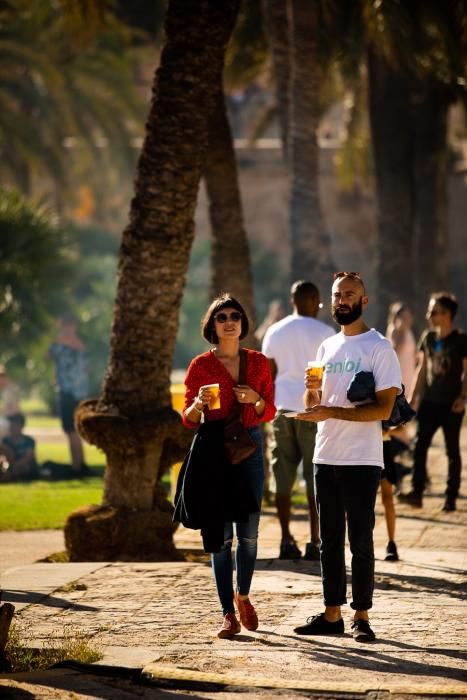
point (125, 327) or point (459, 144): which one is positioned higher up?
point (459, 144)

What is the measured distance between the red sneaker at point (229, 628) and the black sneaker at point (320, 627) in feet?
1.08

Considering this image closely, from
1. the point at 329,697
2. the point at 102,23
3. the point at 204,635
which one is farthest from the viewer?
the point at 102,23

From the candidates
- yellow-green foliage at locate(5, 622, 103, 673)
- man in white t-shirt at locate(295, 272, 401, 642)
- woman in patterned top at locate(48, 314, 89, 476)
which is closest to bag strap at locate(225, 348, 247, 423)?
man in white t-shirt at locate(295, 272, 401, 642)

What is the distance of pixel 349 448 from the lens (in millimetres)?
7148

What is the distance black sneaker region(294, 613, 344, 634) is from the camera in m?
7.28

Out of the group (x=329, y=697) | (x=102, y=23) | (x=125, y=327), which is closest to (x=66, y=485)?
(x=125, y=327)

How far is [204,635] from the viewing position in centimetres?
723

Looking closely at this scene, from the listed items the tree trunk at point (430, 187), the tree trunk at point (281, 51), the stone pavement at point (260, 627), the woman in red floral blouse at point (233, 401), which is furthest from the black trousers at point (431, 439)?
the tree trunk at point (430, 187)

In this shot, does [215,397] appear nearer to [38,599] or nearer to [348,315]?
[348,315]

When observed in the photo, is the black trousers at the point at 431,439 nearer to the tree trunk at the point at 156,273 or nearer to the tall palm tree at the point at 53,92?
the tree trunk at the point at 156,273

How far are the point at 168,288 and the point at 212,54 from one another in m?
1.74

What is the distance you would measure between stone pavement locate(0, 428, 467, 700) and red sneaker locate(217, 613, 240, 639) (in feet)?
0.16

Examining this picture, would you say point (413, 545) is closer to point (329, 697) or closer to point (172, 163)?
point (172, 163)

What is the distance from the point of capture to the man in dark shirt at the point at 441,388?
1223 cm
